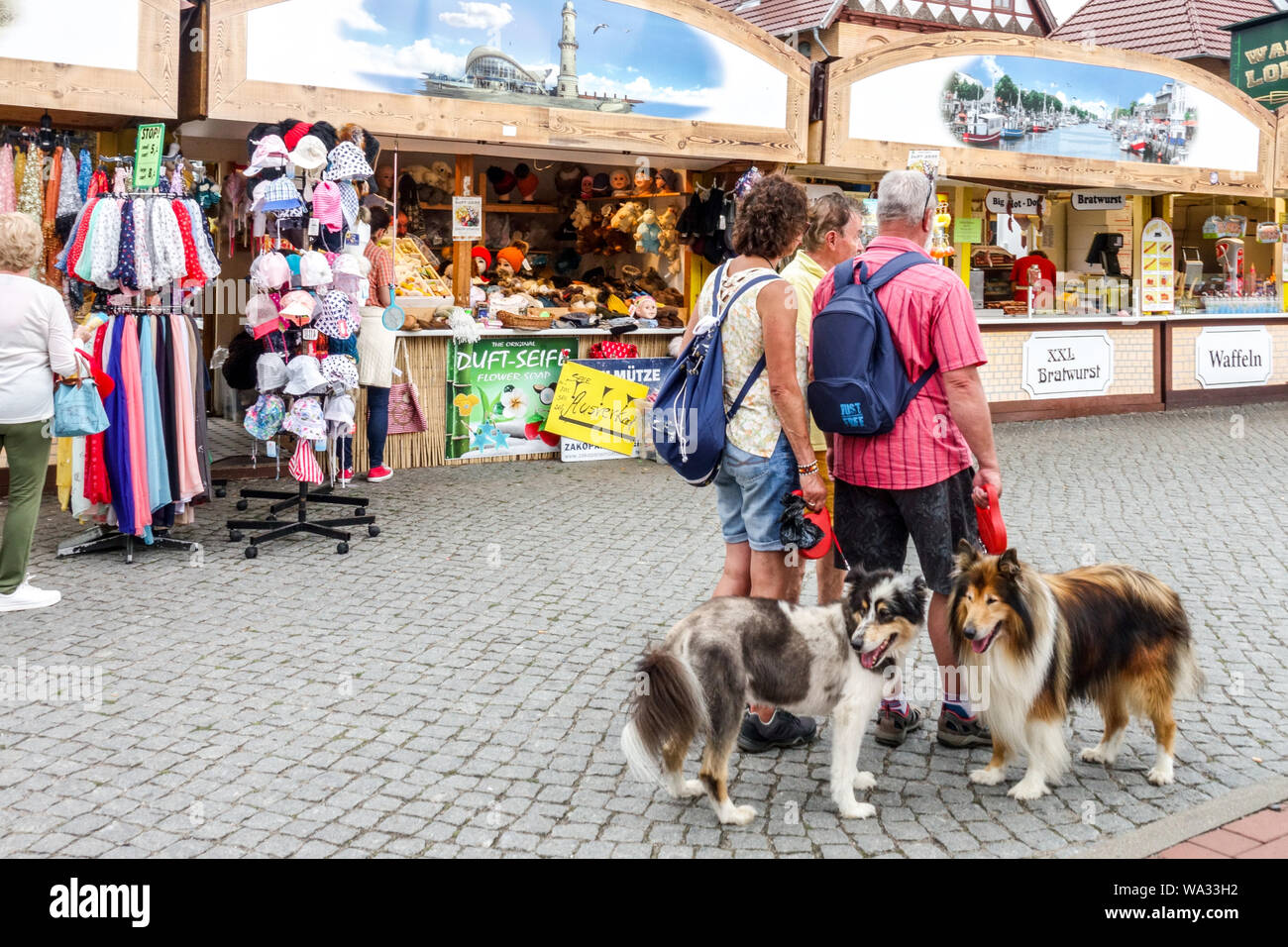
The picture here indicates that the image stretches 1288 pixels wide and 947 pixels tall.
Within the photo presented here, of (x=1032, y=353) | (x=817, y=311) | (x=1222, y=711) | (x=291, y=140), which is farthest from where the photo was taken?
(x=1032, y=353)

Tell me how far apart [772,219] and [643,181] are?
7.49 meters

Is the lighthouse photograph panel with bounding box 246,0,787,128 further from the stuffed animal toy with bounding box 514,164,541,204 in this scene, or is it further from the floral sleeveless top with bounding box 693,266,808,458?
the floral sleeveless top with bounding box 693,266,808,458

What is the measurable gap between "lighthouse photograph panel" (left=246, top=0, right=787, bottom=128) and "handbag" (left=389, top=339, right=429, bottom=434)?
2114 mm

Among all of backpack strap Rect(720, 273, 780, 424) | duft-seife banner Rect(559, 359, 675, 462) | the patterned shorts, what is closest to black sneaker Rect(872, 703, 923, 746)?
the patterned shorts

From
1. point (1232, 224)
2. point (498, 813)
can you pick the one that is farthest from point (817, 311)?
point (1232, 224)

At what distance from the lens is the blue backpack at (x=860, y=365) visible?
440 centimetres

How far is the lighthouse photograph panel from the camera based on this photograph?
9391mm

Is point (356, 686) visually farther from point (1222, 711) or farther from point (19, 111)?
point (19, 111)

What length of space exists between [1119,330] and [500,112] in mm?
8254

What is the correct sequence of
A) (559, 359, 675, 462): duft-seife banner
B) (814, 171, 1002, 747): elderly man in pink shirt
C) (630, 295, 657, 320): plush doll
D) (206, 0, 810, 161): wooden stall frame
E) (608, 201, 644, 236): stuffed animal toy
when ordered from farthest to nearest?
(608, 201, 644, 236): stuffed animal toy → (630, 295, 657, 320): plush doll → (559, 359, 675, 462): duft-seife banner → (206, 0, 810, 161): wooden stall frame → (814, 171, 1002, 747): elderly man in pink shirt

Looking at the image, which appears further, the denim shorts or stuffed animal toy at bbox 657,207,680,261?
stuffed animal toy at bbox 657,207,680,261

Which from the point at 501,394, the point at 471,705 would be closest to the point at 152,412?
the point at 471,705

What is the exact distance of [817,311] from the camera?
4.66 m

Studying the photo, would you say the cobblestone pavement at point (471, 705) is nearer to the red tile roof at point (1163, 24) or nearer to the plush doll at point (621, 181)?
the plush doll at point (621, 181)
